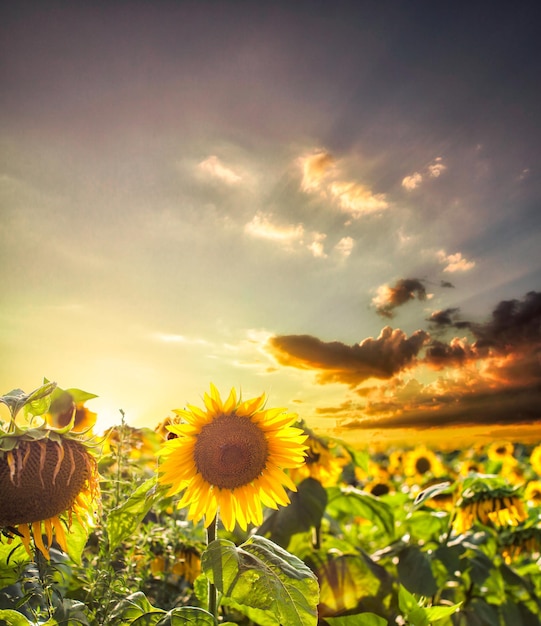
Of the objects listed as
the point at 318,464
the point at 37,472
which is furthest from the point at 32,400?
the point at 318,464

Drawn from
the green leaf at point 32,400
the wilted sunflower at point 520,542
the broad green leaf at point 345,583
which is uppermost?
the green leaf at point 32,400

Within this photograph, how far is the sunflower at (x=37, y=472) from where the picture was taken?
5.16ft

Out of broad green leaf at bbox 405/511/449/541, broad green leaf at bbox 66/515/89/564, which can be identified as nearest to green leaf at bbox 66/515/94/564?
broad green leaf at bbox 66/515/89/564

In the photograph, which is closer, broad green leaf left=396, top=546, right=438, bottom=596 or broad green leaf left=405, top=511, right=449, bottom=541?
broad green leaf left=396, top=546, right=438, bottom=596

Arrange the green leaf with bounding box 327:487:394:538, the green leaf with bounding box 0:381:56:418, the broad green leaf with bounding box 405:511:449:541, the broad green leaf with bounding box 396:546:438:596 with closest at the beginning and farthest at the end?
the green leaf with bounding box 0:381:56:418 < the broad green leaf with bounding box 396:546:438:596 < the green leaf with bounding box 327:487:394:538 < the broad green leaf with bounding box 405:511:449:541

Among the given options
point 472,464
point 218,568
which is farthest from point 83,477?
point 472,464

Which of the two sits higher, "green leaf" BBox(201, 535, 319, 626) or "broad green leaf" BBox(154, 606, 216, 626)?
"green leaf" BBox(201, 535, 319, 626)

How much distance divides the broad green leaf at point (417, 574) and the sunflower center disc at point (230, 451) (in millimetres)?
1301

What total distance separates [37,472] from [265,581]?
2.28ft

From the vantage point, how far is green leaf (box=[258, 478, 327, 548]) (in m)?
2.73

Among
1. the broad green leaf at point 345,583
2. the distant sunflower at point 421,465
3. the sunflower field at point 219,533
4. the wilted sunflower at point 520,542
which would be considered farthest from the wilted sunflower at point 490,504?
the distant sunflower at point 421,465

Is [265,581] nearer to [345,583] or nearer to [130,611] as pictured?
[130,611]

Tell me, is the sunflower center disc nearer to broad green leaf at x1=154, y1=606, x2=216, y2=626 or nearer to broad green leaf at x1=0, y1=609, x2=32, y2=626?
broad green leaf at x1=154, y1=606, x2=216, y2=626

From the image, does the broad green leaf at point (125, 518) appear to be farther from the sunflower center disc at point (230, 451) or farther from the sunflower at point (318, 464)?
the sunflower at point (318, 464)
